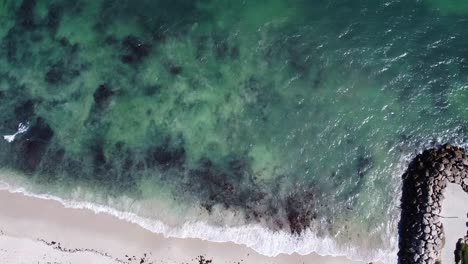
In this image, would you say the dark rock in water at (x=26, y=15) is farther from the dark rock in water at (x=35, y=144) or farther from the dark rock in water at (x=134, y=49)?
the dark rock in water at (x=35, y=144)

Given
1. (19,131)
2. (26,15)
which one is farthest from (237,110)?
(26,15)

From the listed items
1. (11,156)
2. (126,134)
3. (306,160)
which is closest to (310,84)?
(306,160)

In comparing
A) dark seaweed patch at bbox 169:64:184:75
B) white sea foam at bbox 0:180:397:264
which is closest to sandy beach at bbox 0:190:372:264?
white sea foam at bbox 0:180:397:264

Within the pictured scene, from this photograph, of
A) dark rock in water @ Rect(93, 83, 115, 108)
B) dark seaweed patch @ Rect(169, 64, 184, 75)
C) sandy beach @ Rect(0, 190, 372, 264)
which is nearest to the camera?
sandy beach @ Rect(0, 190, 372, 264)

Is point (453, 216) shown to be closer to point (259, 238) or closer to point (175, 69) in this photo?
point (259, 238)

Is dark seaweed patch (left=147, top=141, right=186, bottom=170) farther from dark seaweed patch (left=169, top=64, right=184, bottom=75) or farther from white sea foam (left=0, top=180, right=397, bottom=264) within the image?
dark seaweed patch (left=169, top=64, right=184, bottom=75)

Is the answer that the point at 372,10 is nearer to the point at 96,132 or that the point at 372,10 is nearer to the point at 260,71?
the point at 260,71
